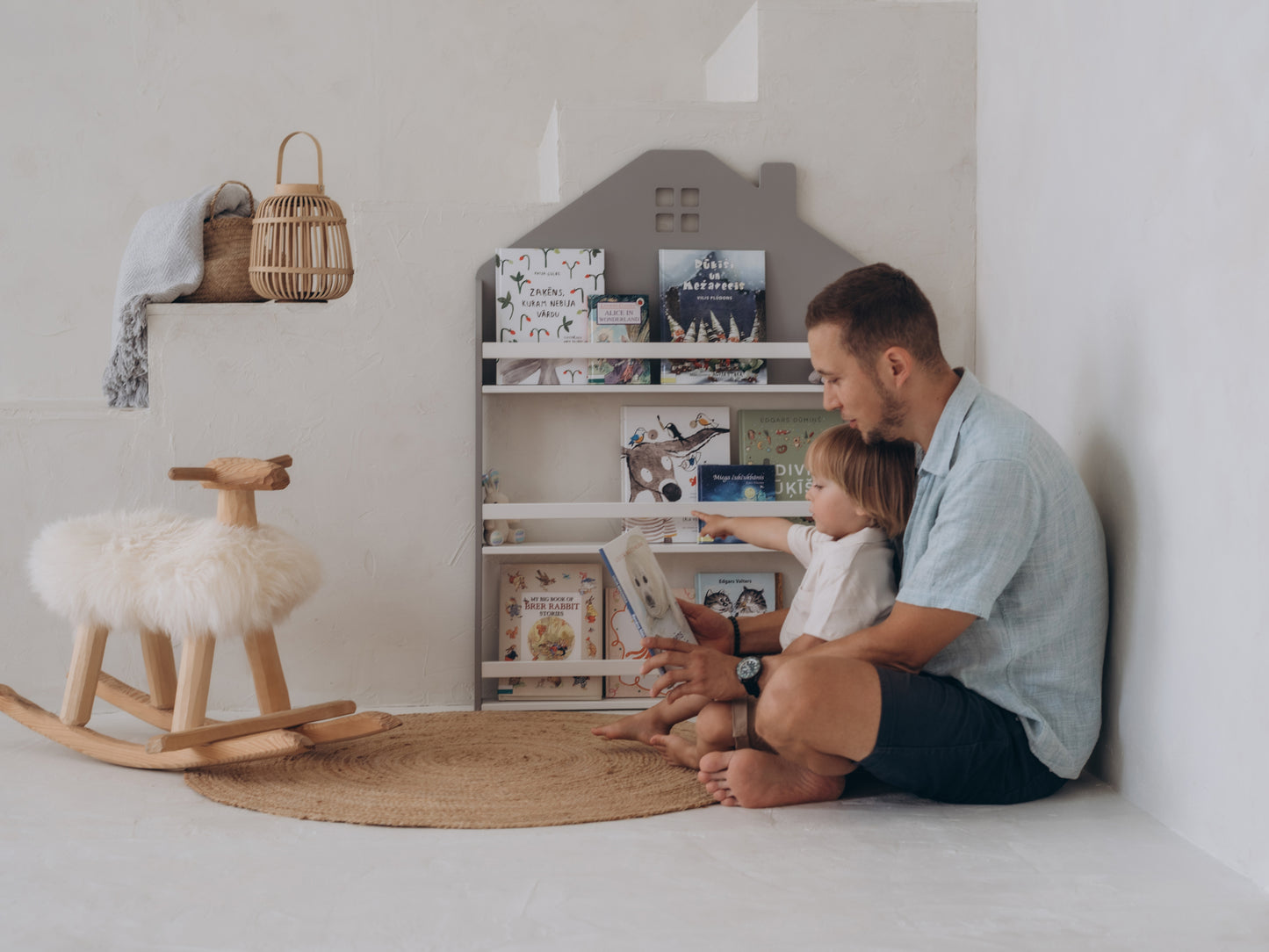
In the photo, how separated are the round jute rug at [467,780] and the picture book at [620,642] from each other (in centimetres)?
25

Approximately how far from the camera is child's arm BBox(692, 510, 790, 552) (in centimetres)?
236

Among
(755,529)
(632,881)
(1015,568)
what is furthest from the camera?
(755,529)

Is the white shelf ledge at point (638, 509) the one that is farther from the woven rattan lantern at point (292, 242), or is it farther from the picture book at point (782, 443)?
the woven rattan lantern at point (292, 242)

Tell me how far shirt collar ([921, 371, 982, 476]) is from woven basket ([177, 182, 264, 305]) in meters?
1.68

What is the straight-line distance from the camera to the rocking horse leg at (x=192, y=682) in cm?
211

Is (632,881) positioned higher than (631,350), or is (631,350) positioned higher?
(631,350)

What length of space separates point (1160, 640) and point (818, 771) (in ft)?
1.95

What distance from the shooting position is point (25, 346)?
10.6ft

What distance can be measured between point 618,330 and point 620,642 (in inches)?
30.1

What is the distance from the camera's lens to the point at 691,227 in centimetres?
277

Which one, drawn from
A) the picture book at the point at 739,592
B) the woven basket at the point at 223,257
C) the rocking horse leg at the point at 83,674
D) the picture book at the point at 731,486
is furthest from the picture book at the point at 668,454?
the rocking horse leg at the point at 83,674

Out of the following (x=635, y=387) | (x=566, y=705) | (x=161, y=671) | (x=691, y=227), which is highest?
(x=691, y=227)

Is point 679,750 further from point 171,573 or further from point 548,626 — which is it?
point 171,573

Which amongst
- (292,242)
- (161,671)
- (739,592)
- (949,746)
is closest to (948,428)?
(949,746)
